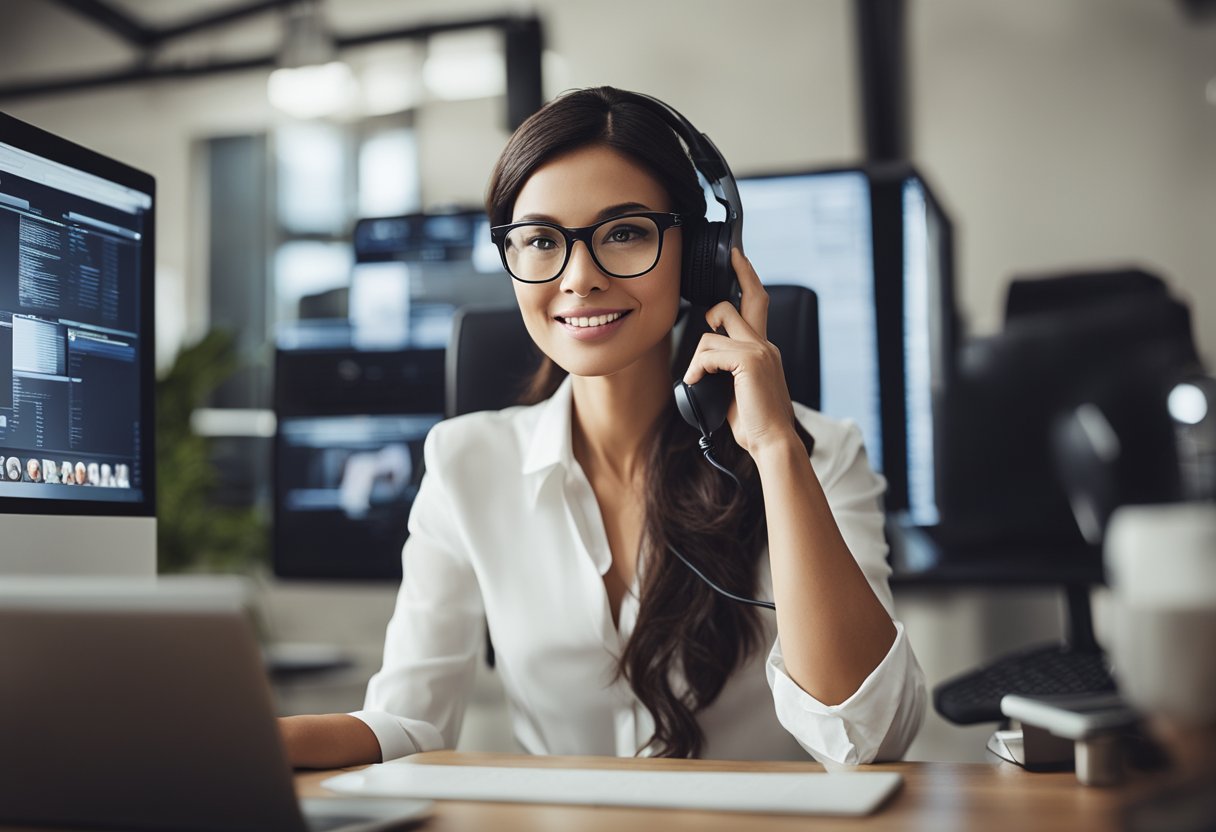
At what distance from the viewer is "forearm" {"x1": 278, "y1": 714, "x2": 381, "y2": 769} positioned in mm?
890

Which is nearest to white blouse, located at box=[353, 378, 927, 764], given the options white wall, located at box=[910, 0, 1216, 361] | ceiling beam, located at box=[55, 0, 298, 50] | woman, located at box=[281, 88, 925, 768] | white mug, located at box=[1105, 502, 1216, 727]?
woman, located at box=[281, 88, 925, 768]

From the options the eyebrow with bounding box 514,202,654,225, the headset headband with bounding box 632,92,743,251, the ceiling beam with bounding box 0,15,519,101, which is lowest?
the eyebrow with bounding box 514,202,654,225

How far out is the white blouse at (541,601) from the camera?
1.17m

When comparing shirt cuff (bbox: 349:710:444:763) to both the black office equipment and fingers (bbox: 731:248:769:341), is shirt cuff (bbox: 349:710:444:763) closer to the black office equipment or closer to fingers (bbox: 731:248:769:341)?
fingers (bbox: 731:248:769:341)

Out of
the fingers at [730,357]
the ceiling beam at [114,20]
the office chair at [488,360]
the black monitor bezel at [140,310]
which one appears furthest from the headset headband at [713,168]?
the ceiling beam at [114,20]

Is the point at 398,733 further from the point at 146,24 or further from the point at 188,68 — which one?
the point at 146,24

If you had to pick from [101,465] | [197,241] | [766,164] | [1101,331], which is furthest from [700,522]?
[197,241]

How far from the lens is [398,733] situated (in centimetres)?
102

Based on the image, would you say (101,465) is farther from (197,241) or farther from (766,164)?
(197,241)

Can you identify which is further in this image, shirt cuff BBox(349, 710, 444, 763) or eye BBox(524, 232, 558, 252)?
eye BBox(524, 232, 558, 252)

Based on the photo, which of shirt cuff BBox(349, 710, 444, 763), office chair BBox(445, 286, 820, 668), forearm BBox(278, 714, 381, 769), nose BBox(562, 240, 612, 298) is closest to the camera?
forearm BBox(278, 714, 381, 769)

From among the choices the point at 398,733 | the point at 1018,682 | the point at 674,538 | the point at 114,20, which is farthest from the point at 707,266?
the point at 114,20

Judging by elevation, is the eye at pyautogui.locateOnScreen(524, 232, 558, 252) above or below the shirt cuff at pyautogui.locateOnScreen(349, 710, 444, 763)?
above

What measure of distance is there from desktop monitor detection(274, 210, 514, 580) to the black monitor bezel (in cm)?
110
